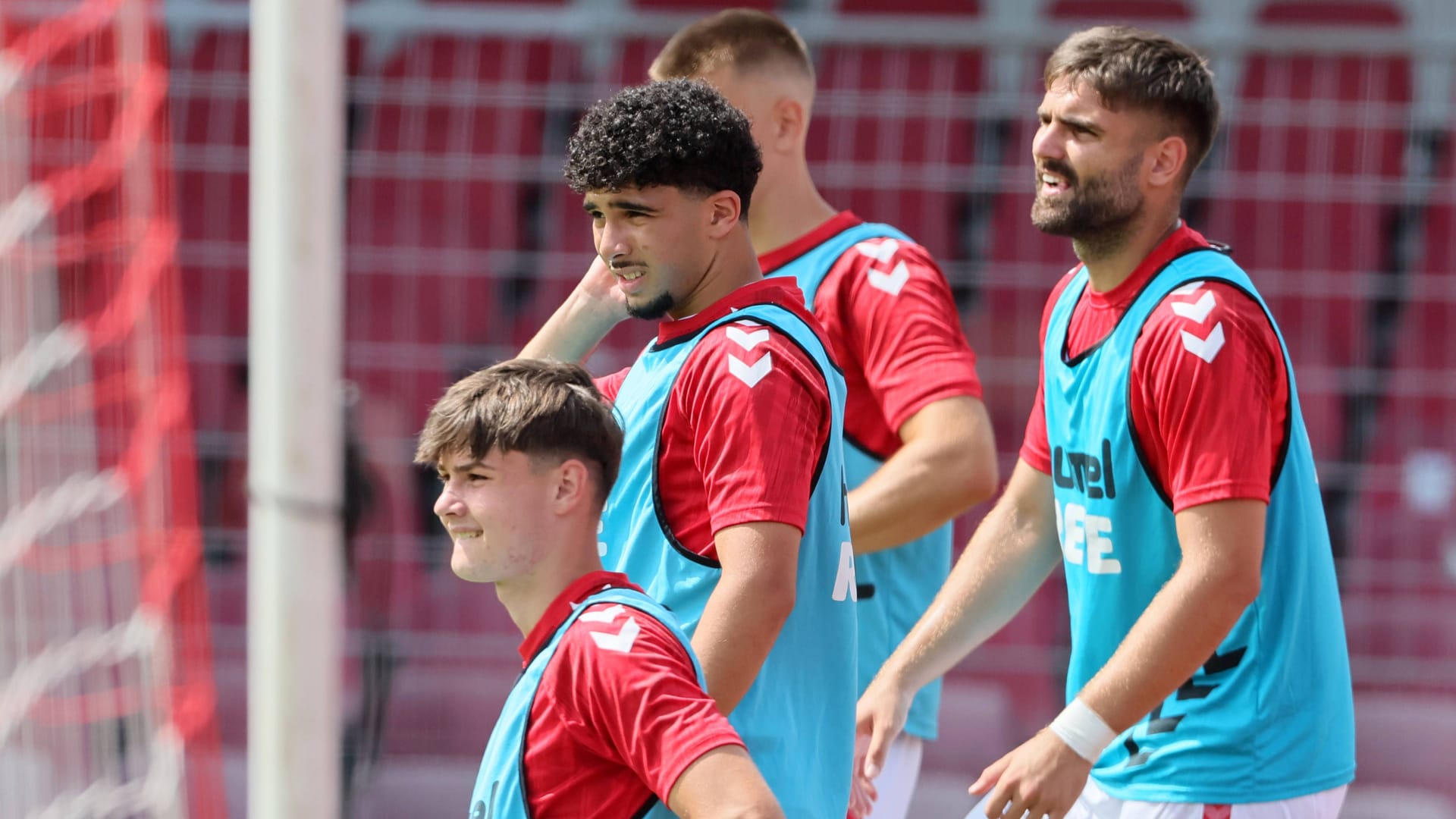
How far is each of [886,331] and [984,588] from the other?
0.43 m

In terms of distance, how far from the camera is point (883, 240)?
8.89 feet

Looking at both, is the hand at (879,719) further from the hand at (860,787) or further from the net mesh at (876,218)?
the net mesh at (876,218)

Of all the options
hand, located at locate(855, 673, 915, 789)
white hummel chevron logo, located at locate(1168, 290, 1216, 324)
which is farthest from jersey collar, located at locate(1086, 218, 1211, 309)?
hand, located at locate(855, 673, 915, 789)

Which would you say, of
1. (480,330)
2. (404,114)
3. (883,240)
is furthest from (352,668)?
(883,240)

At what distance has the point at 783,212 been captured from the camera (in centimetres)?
277

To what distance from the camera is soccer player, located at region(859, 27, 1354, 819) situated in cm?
196

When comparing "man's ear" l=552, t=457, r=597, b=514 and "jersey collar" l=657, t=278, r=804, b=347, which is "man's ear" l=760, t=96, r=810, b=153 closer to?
"jersey collar" l=657, t=278, r=804, b=347

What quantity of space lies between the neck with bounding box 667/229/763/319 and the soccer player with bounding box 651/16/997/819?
1.67 feet

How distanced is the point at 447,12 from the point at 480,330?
4.09 ft

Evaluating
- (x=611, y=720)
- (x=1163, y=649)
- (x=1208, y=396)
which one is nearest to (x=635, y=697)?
(x=611, y=720)

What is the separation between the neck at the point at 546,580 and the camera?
1.67 metres

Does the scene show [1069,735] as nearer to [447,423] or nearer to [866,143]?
[447,423]

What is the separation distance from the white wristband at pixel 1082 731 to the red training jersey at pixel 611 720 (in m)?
0.58

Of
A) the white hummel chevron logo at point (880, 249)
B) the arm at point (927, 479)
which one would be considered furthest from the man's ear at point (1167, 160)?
the white hummel chevron logo at point (880, 249)
